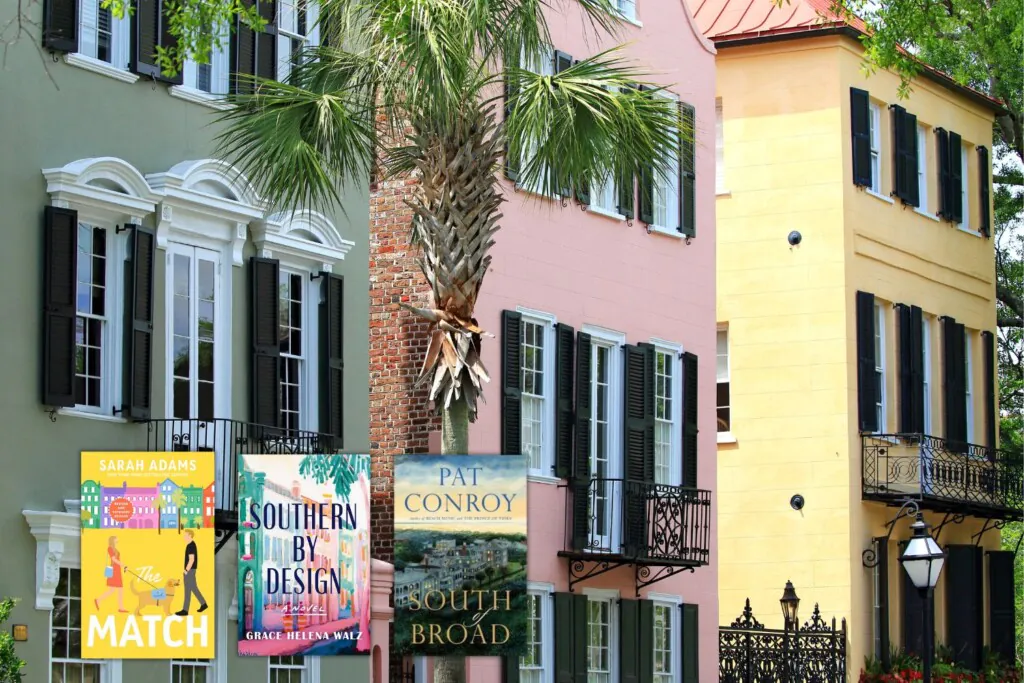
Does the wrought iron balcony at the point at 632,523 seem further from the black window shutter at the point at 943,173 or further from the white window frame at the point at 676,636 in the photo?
the black window shutter at the point at 943,173

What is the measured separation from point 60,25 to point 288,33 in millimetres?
3672

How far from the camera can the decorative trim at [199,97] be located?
22234 millimetres

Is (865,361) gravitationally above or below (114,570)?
above

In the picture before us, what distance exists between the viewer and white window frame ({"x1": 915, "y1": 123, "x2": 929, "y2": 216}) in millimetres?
36906

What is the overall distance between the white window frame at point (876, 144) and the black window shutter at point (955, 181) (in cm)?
269

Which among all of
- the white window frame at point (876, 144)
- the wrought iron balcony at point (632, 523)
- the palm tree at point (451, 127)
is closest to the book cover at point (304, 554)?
the palm tree at point (451, 127)

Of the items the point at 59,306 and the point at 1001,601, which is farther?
the point at 1001,601

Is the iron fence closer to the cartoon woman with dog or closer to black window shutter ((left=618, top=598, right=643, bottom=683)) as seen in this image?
black window shutter ((left=618, top=598, right=643, bottom=683))

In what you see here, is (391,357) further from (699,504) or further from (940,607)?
(940,607)

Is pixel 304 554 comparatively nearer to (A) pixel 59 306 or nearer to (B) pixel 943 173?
(A) pixel 59 306

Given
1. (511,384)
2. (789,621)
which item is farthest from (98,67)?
(789,621)

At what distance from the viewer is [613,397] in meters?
28.9

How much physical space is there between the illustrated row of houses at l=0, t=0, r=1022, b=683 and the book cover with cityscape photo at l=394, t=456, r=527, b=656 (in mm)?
1972

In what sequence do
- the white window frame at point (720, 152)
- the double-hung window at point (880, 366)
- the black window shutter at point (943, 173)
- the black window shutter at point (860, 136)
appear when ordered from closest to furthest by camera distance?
the black window shutter at point (860, 136), the white window frame at point (720, 152), the double-hung window at point (880, 366), the black window shutter at point (943, 173)
